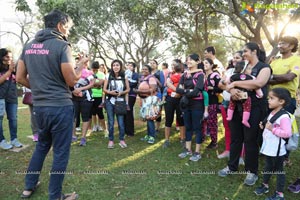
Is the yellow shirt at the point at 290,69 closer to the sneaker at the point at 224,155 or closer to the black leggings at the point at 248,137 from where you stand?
the black leggings at the point at 248,137

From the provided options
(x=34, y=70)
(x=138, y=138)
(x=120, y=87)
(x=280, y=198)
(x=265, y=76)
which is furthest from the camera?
(x=138, y=138)

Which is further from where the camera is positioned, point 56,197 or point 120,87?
point 120,87

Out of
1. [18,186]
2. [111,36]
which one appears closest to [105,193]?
[18,186]

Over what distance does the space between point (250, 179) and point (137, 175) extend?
5.58 ft

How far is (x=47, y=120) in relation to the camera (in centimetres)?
299

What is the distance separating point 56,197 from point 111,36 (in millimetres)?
18336

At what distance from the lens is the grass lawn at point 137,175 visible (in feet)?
11.5

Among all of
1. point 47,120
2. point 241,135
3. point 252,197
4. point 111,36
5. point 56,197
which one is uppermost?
point 111,36

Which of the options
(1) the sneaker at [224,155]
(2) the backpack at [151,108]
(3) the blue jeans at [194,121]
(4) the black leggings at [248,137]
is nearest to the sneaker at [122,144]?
(2) the backpack at [151,108]

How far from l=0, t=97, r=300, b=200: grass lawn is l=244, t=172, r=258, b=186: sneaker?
0.06 m

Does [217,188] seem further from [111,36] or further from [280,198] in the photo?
[111,36]

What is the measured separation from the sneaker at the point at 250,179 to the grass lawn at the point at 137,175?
0.06m

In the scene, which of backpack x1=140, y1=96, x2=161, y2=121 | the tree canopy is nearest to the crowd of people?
backpack x1=140, y1=96, x2=161, y2=121

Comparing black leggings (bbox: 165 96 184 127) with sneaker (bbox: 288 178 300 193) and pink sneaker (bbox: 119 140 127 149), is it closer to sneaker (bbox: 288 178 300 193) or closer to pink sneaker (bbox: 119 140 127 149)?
pink sneaker (bbox: 119 140 127 149)
